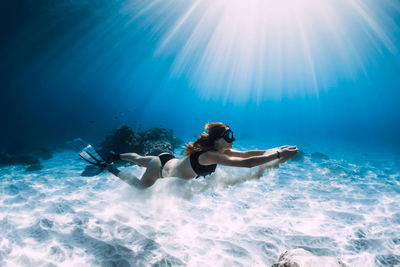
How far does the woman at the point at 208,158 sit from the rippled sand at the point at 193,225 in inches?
15.0

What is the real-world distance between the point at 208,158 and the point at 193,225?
100 inches

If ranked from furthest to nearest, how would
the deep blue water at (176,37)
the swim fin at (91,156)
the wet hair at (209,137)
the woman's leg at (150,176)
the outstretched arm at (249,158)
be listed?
the deep blue water at (176,37), the swim fin at (91,156), the woman's leg at (150,176), the wet hair at (209,137), the outstretched arm at (249,158)

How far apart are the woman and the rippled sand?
1.25ft

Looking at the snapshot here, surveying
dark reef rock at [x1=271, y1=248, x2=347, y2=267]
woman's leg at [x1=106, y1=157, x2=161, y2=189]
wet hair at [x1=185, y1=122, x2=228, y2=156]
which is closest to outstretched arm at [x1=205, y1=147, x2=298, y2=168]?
wet hair at [x1=185, y1=122, x2=228, y2=156]

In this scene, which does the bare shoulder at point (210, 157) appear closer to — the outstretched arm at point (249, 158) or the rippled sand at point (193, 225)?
the outstretched arm at point (249, 158)

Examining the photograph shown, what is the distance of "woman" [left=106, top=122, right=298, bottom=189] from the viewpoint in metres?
2.97

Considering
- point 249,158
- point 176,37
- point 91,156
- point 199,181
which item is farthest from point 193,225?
point 176,37

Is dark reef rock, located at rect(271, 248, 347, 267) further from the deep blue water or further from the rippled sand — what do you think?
the deep blue water

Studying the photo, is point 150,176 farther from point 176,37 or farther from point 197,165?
point 176,37

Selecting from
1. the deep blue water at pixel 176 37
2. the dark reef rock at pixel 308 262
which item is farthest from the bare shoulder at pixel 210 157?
the deep blue water at pixel 176 37

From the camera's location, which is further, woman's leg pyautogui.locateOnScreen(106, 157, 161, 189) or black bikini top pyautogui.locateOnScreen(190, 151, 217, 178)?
woman's leg pyautogui.locateOnScreen(106, 157, 161, 189)

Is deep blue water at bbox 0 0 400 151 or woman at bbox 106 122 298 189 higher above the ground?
deep blue water at bbox 0 0 400 151

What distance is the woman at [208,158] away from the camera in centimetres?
297

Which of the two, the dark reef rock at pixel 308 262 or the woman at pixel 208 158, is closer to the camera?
the dark reef rock at pixel 308 262
